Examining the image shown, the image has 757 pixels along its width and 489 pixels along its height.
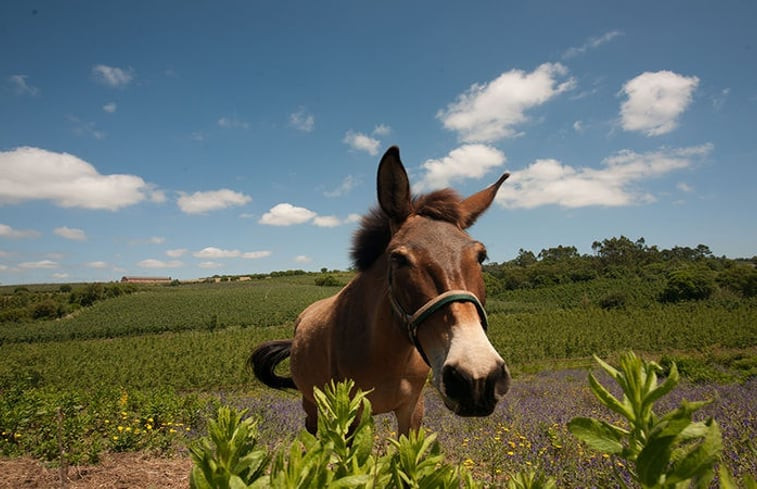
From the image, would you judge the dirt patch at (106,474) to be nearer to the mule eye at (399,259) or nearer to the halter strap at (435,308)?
the halter strap at (435,308)

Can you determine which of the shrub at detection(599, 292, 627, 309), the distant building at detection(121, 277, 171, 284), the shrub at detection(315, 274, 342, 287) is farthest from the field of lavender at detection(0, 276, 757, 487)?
the distant building at detection(121, 277, 171, 284)

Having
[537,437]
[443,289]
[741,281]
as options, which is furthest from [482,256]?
[741,281]

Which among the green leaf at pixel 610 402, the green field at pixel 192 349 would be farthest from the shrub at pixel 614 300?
the green leaf at pixel 610 402

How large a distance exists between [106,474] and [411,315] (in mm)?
5028

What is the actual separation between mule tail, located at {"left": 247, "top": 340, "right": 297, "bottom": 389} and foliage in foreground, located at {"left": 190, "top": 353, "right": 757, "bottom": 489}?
4796 mm

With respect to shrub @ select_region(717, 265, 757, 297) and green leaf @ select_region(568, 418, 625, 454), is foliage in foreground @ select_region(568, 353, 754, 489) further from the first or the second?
shrub @ select_region(717, 265, 757, 297)

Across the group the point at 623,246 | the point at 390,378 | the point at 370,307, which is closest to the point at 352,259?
the point at 370,307

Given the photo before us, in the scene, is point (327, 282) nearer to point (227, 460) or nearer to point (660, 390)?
point (227, 460)

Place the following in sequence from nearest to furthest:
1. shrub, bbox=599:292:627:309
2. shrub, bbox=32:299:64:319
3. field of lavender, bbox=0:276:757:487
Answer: field of lavender, bbox=0:276:757:487, shrub, bbox=599:292:627:309, shrub, bbox=32:299:64:319

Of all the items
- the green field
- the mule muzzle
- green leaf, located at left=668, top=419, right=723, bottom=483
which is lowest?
the green field

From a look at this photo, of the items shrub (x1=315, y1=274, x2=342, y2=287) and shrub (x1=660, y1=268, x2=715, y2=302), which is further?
shrub (x1=315, y1=274, x2=342, y2=287)

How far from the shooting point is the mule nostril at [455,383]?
179 centimetres

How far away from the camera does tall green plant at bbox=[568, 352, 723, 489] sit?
2.47 ft

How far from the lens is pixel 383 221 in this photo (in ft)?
10.9
